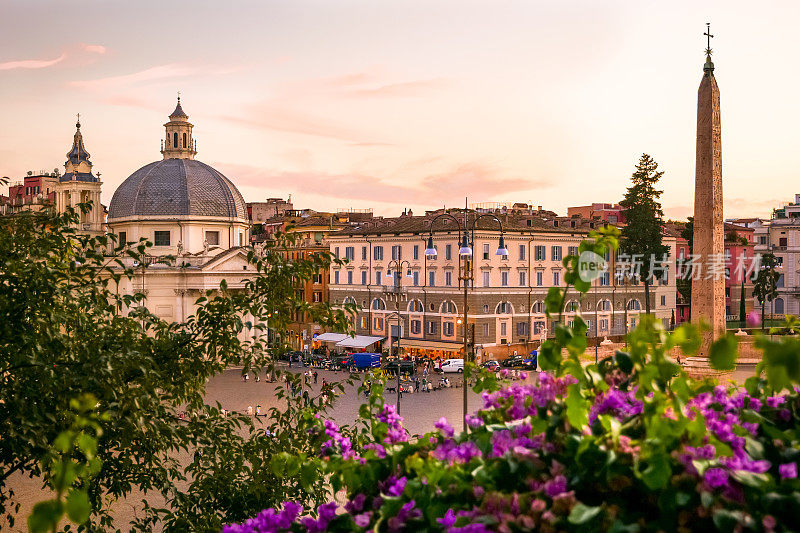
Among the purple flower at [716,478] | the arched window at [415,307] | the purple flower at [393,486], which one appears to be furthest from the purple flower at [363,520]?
the arched window at [415,307]

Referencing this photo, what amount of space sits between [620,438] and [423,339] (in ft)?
138

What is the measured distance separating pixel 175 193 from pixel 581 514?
47.1 m

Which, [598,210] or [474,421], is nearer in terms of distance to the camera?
[474,421]

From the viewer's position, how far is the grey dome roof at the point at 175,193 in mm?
46812

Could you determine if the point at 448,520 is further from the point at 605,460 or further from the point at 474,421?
the point at 474,421

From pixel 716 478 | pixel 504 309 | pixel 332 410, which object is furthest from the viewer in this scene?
pixel 504 309

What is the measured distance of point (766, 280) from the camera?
6066cm

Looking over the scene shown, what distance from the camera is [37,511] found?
2086mm

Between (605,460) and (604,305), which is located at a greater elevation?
(605,460)

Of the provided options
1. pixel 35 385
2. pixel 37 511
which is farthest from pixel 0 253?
pixel 37 511

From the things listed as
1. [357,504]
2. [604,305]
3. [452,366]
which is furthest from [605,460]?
→ [604,305]

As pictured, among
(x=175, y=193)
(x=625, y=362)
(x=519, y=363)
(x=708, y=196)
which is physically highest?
(x=175, y=193)

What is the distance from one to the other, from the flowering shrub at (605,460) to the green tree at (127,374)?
2.35 metres

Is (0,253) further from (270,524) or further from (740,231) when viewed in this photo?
(740,231)
